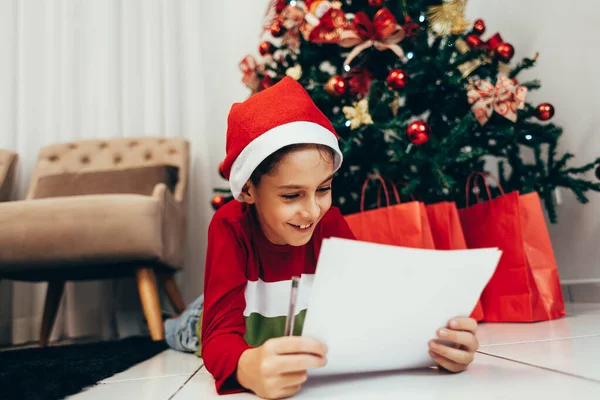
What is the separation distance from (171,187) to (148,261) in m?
0.50

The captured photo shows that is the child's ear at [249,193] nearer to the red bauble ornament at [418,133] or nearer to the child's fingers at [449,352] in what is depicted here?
the child's fingers at [449,352]

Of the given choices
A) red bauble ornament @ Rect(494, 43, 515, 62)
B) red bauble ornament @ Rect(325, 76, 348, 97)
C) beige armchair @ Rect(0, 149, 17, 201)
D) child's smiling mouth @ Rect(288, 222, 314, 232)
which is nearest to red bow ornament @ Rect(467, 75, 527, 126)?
red bauble ornament @ Rect(494, 43, 515, 62)

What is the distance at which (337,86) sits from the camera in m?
1.25

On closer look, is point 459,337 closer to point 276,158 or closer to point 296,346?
point 296,346

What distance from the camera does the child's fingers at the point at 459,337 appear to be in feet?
1.72

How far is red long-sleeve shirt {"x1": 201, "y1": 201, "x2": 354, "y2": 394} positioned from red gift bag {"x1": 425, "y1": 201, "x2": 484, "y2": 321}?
45 centimetres

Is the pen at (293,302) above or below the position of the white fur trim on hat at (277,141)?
below

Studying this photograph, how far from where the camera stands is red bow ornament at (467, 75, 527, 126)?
1173mm

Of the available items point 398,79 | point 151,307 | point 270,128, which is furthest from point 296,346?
point 151,307

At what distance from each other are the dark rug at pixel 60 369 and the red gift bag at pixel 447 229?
2.45ft

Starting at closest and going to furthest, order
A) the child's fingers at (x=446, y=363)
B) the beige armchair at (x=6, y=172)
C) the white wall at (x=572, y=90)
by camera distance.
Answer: the child's fingers at (x=446, y=363), the white wall at (x=572, y=90), the beige armchair at (x=6, y=172)

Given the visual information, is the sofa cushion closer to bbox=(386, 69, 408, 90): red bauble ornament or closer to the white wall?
bbox=(386, 69, 408, 90): red bauble ornament

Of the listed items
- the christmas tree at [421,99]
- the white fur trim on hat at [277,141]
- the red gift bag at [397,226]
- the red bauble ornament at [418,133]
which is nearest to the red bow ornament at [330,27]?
the christmas tree at [421,99]

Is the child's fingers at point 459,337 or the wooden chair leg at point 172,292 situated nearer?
the child's fingers at point 459,337
